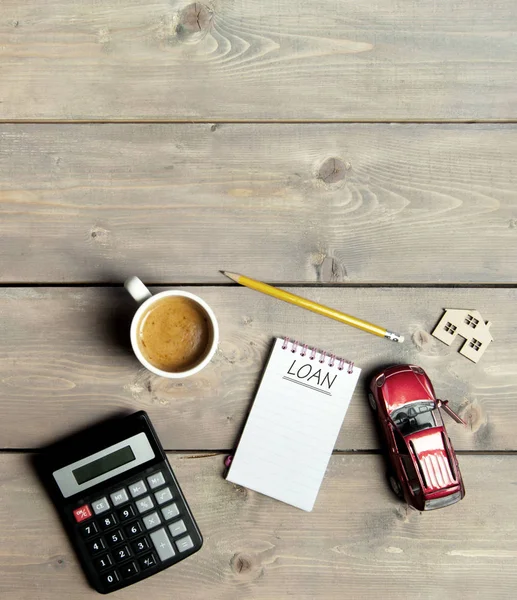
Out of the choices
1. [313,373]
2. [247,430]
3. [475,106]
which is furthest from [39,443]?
[475,106]

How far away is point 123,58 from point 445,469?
70cm

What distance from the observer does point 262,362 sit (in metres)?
0.84

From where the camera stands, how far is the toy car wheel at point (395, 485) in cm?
82

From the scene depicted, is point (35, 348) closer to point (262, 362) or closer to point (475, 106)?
point (262, 362)

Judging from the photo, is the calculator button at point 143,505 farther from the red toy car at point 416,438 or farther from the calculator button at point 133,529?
the red toy car at point 416,438

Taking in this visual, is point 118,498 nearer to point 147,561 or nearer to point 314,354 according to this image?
point 147,561

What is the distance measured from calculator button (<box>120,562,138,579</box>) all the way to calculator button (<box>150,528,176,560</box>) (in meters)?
0.04

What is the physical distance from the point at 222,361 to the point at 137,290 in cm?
16

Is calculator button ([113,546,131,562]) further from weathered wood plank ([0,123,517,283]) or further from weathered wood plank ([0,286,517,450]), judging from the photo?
weathered wood plank ([0,123,517,283])

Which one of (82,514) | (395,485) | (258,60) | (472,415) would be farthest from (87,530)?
(258,60)

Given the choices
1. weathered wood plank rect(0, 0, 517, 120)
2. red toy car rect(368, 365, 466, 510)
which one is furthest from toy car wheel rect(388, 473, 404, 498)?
weathered wood plank rect(0, 0, 517, 120)

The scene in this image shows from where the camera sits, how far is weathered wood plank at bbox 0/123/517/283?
2.72 feet

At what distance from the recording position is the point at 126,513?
2.63 feet

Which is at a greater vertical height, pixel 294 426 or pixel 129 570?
pixel 294 426
